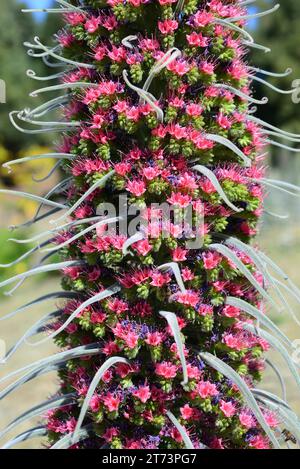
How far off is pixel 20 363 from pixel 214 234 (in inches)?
181

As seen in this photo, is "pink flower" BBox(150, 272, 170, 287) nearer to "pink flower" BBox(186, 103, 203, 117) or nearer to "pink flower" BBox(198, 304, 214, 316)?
"pink flower" BBox(198, 304, 214, 316)

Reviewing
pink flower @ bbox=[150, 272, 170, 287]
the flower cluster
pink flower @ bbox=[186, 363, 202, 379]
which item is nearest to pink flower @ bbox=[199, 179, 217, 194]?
the flower cluster

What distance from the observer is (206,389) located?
6.31ft

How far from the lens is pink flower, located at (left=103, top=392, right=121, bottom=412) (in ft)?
6.19

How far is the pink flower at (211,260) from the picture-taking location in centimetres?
192

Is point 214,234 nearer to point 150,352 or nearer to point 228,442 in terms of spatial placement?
point 150,352

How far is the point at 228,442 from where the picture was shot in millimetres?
2105

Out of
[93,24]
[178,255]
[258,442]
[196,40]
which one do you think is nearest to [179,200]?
[178,255]

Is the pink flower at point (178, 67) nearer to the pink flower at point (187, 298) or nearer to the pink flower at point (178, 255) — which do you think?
the pink flower at point (178, 255)

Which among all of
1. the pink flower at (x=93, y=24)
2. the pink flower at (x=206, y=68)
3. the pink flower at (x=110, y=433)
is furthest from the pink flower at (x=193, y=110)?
the pink flower at (x=110, y=433)

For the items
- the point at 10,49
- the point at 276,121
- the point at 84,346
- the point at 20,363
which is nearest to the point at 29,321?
the point at 20,363

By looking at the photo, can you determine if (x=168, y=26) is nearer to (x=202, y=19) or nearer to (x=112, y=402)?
(x=202, y=19)

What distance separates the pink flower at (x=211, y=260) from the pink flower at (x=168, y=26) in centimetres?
70

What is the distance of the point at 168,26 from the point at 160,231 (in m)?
0.63
